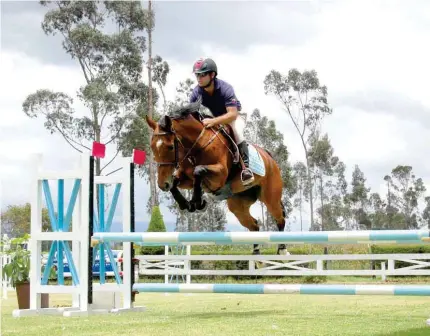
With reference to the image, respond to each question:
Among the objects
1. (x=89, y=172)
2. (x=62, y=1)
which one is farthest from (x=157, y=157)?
(x=62, y=1)

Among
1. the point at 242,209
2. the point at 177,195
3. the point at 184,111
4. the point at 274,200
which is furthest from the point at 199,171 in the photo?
the point at 274,200

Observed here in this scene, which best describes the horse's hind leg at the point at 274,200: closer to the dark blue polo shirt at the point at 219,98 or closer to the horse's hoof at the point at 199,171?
the dark blue polo shirt at the point at 219,98

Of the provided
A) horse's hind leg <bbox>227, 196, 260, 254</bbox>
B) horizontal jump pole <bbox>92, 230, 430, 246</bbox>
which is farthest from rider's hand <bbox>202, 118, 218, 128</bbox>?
horse's hind leg <bbox>227, 196, 260, 254</bbox>

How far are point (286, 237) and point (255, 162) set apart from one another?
1409 mm

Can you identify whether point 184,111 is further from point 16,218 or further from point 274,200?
point 16,218

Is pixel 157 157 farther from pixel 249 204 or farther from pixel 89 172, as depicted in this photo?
pixel 249 204

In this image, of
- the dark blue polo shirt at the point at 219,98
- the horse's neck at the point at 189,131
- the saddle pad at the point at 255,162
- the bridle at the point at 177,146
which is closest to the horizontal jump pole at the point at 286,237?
the bridle at the point at 177,146

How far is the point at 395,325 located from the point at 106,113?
1013 inches

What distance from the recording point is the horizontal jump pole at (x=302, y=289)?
4863mm

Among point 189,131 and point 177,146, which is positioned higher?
point 189,131

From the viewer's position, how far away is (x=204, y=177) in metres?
5.46

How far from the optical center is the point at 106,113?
96.9ft

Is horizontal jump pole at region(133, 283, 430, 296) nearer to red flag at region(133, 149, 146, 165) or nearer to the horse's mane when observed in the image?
red flag at region(133, 149, 146, 165)

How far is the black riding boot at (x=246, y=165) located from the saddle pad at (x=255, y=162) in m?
0.08
